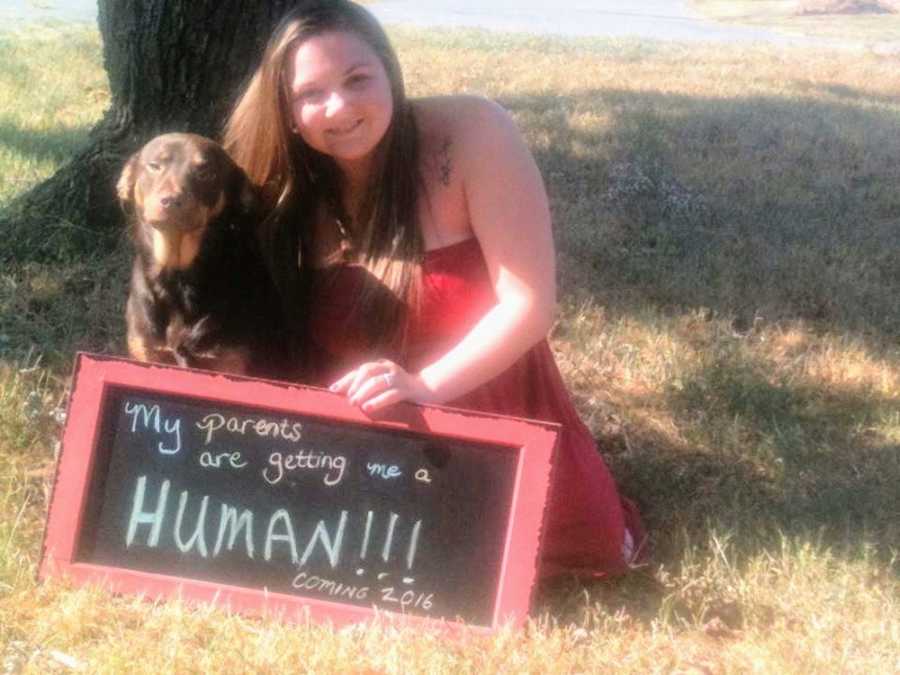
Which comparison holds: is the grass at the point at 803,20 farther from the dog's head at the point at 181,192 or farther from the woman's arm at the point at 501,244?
the dog's head at the point at 181,192

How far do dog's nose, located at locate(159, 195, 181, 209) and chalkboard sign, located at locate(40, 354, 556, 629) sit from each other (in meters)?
0.44

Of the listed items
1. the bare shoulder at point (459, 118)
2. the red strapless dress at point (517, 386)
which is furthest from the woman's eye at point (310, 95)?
the red strapless dress at point (517, 386)

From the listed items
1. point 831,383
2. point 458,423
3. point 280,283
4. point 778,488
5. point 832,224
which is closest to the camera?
point 458,423

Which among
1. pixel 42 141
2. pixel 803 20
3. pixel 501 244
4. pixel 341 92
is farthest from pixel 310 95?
pixel 803 20

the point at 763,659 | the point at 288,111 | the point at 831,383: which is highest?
the point at 288,111

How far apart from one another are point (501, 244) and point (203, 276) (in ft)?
2.52

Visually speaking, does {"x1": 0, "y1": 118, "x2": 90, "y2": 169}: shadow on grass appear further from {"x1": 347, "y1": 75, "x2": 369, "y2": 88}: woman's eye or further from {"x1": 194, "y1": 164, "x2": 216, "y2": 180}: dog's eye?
{"x1": 347, "y1": 75, "x2": 369, "y2": 88}: woman's eye

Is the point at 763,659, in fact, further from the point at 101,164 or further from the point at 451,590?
the point at 101,164

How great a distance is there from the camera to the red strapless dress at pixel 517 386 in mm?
2730

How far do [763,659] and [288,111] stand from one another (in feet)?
5.37

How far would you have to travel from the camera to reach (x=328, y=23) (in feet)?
8.20

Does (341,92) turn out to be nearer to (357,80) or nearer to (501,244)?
(357,80)

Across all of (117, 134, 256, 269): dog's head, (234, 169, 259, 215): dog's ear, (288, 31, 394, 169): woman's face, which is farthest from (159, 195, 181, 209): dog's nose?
(288, 31, 394, 169): woman's face

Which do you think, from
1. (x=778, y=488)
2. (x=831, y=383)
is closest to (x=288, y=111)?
(x=778, y=488)
